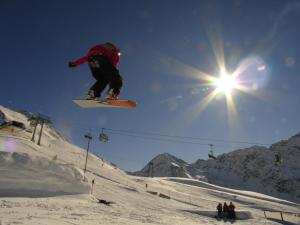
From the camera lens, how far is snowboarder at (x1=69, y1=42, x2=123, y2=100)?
865 cm

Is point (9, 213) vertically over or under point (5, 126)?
under

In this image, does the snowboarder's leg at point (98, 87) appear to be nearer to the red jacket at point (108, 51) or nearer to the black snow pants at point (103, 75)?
the black snow pants at point (103, 75)

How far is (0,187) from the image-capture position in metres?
15.5

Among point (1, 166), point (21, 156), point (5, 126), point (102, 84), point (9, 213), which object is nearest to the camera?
point (102, 84)

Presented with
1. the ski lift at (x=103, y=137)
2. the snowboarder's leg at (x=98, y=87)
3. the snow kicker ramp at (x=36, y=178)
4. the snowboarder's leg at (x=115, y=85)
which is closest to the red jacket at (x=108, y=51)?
the snowboarder's leg at (x=115, y=85)

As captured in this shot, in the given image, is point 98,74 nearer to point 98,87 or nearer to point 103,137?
point 98,87

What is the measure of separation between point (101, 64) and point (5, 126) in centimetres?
6053

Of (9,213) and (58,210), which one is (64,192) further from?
(9,213)

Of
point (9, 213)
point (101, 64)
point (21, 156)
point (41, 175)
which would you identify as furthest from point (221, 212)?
point (101, 64)

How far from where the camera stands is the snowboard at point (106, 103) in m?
9.80

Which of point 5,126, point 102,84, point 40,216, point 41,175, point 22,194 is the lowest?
point 40,216

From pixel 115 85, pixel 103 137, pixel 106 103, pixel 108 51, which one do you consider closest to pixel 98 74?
pixel 115 85

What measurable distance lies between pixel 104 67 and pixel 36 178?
10.7m

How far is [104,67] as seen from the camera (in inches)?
346
